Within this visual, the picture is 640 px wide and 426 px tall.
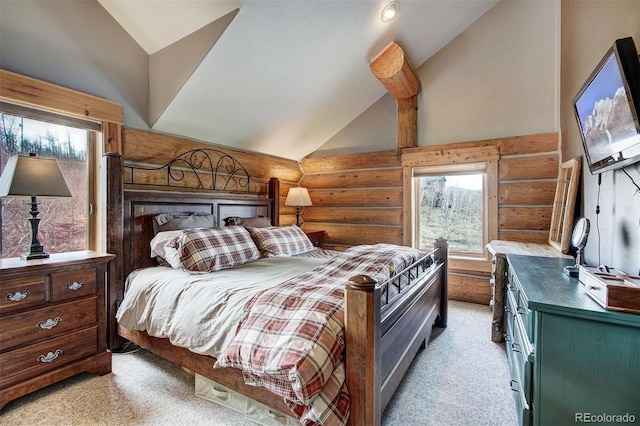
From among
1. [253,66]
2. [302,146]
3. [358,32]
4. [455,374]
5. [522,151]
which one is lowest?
[455,374]

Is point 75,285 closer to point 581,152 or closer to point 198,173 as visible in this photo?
point 198,173

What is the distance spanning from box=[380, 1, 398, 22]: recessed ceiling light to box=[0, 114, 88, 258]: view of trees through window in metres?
3.10

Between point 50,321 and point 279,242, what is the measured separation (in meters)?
1.84

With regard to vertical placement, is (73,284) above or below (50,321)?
above

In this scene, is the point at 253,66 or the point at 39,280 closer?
the point at 39,280

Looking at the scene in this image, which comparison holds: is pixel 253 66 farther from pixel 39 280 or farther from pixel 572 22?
pixel 572 22

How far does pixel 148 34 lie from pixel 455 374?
3.95m

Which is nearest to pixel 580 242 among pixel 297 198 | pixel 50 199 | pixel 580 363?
pixel 580 363

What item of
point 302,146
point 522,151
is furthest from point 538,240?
point 302,146

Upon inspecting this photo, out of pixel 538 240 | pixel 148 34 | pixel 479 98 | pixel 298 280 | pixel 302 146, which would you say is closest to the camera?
pixel 298 280

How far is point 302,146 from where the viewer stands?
15.4 feet

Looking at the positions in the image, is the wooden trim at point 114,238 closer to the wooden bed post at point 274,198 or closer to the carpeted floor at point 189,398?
the carpeted floor at point 189,398

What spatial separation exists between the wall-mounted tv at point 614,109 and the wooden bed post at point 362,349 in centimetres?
139

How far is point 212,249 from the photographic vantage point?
2443 mm
